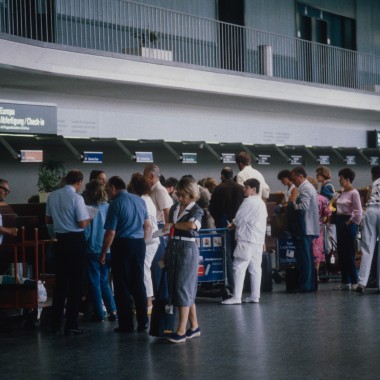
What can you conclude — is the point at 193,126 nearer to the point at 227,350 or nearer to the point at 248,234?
the point at 248,234

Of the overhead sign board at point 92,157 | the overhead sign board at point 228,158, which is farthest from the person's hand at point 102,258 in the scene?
the overhead sign board at point 228,158

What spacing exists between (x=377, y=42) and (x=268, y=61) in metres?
11.3

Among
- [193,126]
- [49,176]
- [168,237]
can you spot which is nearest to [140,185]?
[168,237]

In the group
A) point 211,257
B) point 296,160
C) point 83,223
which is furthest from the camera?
point 296,160

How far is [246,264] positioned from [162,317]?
4.49 m

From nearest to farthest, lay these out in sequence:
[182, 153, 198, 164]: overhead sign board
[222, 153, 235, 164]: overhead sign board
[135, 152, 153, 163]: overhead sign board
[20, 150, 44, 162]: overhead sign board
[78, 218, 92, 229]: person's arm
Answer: [78, 218, 92, 229]: person's arm → [20, 150, 44, 162]: overhead sign board → [135, 152, 153, 163]: overhead sign board → [182, 153, 198, 164]: overhead sign board → [222, 153, 235, 164]: overhead sign board

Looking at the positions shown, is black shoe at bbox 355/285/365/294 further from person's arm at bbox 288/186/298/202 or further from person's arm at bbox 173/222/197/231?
person's arm at bbox 173/222/197/231

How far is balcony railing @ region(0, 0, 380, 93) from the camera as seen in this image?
25.9 m

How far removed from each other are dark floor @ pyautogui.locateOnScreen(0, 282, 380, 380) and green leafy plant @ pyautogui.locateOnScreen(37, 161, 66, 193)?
33.3 ft

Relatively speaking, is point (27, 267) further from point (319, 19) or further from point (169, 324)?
point (319, 19)

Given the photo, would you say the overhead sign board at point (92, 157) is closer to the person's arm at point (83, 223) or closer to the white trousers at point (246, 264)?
the white trousers at point (246, 264)

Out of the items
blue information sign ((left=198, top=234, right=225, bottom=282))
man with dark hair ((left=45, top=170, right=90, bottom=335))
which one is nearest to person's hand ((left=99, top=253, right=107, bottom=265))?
man with dark hair ((left=45, top=170, right=90, bottom=335))

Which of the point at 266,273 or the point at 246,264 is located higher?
the point at 246,264

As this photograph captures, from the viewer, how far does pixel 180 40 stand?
104 feet
